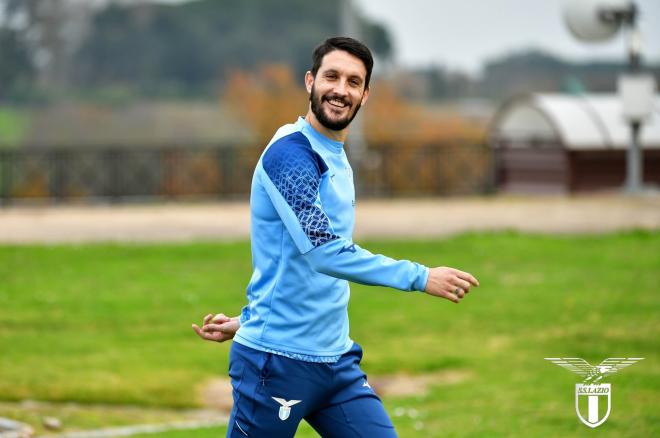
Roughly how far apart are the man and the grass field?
13.3 ft

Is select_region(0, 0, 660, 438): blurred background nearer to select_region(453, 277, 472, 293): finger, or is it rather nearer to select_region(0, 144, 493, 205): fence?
select_region(0, 144, 493, 205): fence

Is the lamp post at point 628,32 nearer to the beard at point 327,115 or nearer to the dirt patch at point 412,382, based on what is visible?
the dirt patch at point 412,382

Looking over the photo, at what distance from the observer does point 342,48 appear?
449 centimetres

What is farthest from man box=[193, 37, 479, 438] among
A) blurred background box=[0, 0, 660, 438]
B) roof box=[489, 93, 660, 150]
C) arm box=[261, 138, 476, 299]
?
roof box=[489, 93, 660, 150]

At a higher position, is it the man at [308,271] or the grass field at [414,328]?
the man at [308,271]

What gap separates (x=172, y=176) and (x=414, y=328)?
593 inches

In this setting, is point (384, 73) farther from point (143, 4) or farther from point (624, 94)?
point (624, 94)

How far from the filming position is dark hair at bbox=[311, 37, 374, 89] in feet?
14.7

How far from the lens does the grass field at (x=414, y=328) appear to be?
959cm

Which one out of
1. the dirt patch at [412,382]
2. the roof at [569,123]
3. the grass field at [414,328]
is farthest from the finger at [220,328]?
the roof at [569,123]

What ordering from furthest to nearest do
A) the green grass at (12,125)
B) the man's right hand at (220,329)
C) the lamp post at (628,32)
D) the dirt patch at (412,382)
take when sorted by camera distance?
the green grass at (12,125)
the lamp post at (628,32)
the dirt patch at (412,382)
the man's right hand at (220,329)

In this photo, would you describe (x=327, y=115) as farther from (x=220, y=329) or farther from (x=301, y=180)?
(x=220, y=329)

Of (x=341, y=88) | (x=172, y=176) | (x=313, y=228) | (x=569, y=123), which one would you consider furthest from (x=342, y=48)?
(x=569, y=123)

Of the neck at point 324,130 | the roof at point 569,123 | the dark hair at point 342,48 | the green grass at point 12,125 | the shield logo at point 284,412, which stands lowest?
the green grass at point 12,125
